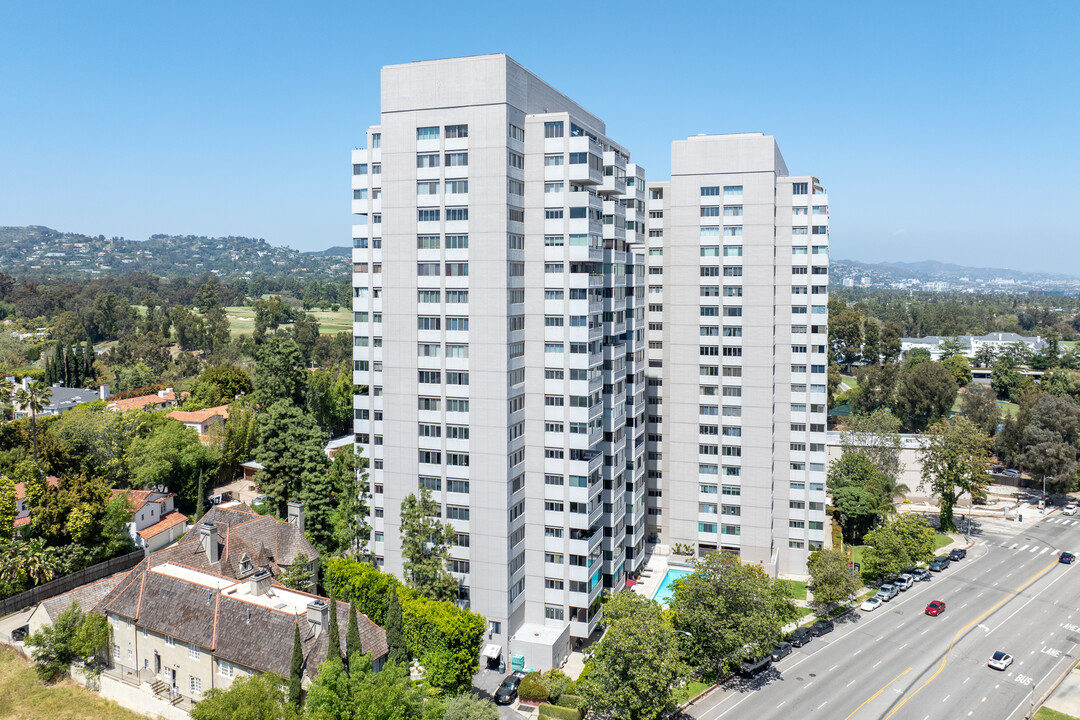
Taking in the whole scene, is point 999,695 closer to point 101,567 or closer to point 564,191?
point 564,191

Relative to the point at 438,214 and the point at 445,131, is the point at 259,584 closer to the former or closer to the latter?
the point at 438,214

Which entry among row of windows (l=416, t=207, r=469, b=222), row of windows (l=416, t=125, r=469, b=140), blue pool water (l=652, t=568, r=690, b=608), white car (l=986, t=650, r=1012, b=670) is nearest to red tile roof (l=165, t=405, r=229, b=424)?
row of windows (l=416, t=207, r=469, b=222)

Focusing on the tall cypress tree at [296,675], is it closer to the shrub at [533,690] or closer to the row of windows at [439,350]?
the shrub at [533,690]

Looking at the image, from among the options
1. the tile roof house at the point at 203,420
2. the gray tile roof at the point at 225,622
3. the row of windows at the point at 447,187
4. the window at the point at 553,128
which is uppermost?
the window at the point at 553,128

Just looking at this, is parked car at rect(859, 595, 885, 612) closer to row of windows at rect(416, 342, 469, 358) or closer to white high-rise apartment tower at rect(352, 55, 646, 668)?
white high-rise apartment tower at rect(352, 55, 646, 668)

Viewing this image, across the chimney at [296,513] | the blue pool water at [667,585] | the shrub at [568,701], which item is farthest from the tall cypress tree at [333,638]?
the blue pool water at [667,585]

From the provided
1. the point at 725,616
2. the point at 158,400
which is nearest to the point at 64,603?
the point at 725,616
